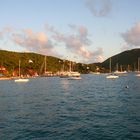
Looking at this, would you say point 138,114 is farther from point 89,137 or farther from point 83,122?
point 89,137

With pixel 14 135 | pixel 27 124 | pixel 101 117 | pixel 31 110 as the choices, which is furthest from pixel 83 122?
pixel 31 110

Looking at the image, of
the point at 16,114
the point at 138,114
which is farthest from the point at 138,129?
the point at 16,114

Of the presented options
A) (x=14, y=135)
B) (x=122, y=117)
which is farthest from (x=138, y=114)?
(x=14, y=135)

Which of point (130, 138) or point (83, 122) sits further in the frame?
point (83, 122)

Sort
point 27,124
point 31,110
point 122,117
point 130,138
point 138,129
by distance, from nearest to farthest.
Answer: point 130,138
point 138,129
point 27,124
point 122,117
point 31,110

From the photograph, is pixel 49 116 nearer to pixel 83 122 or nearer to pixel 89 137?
A: pixel 83 122

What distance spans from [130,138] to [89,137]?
4.61 m

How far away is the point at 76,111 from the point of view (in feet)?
171

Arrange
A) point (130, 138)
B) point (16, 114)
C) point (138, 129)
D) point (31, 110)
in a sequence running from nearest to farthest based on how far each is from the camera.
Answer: point (130, 138) < point (138, 129) < point (16, 114) < point (31, 110)

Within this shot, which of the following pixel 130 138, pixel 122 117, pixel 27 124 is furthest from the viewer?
pixel 122 117

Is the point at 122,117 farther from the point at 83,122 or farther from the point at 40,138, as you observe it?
the point at 40,138

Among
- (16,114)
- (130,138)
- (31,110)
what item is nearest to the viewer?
(130,138)

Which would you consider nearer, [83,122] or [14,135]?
[14,135]

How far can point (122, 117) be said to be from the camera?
149 ft
